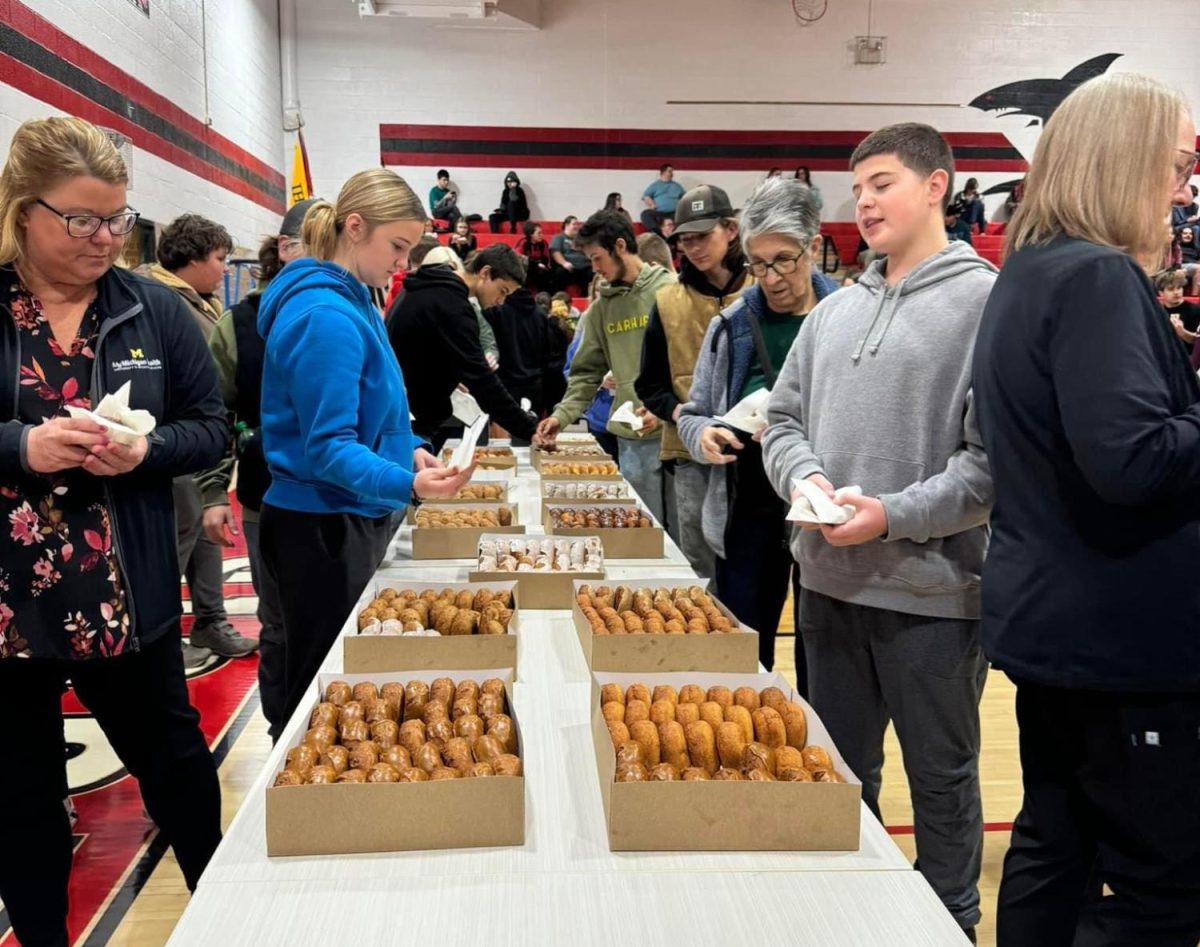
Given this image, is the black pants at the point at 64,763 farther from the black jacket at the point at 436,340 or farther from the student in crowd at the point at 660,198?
the student in crowd at the point at 660,198

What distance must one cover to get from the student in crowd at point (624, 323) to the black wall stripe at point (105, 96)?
147 inches

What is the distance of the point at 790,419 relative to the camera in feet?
6.35

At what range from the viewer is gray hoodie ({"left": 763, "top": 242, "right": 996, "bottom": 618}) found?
5.16 feet

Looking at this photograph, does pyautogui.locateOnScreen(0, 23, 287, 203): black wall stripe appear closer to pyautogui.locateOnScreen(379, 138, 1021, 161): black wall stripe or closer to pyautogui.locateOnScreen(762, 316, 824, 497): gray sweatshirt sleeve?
Answer: pyautogui.locateOnScreen(379, 138, 1021, 161): black wall stripe

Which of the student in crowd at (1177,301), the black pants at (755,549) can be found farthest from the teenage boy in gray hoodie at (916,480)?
the student in crowd at (1177,301)

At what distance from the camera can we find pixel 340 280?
6.59 feet

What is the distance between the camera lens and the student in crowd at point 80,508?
5.02ft

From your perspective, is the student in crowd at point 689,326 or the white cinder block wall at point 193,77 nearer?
the student in crowd at point 689,326

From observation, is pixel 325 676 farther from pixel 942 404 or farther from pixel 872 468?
pixel 942 404

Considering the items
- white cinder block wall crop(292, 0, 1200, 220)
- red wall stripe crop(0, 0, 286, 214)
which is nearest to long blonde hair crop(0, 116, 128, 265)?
red wall stripe crop(0, 0, 286, 214)

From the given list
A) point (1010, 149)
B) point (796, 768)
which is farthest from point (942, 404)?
point (1010, 149)

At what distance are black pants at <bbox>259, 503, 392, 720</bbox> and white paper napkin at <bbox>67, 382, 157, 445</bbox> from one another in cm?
56

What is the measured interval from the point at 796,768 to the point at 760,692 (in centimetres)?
26

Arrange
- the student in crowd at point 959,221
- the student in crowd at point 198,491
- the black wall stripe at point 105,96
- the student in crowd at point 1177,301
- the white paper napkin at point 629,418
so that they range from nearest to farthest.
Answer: the student in crowd at point 198,491, the white paper napkin at point 629,418, the black wall stripe at point 105,96, the student in crowd at point 1177,301, the student in crowd at point 959,221
